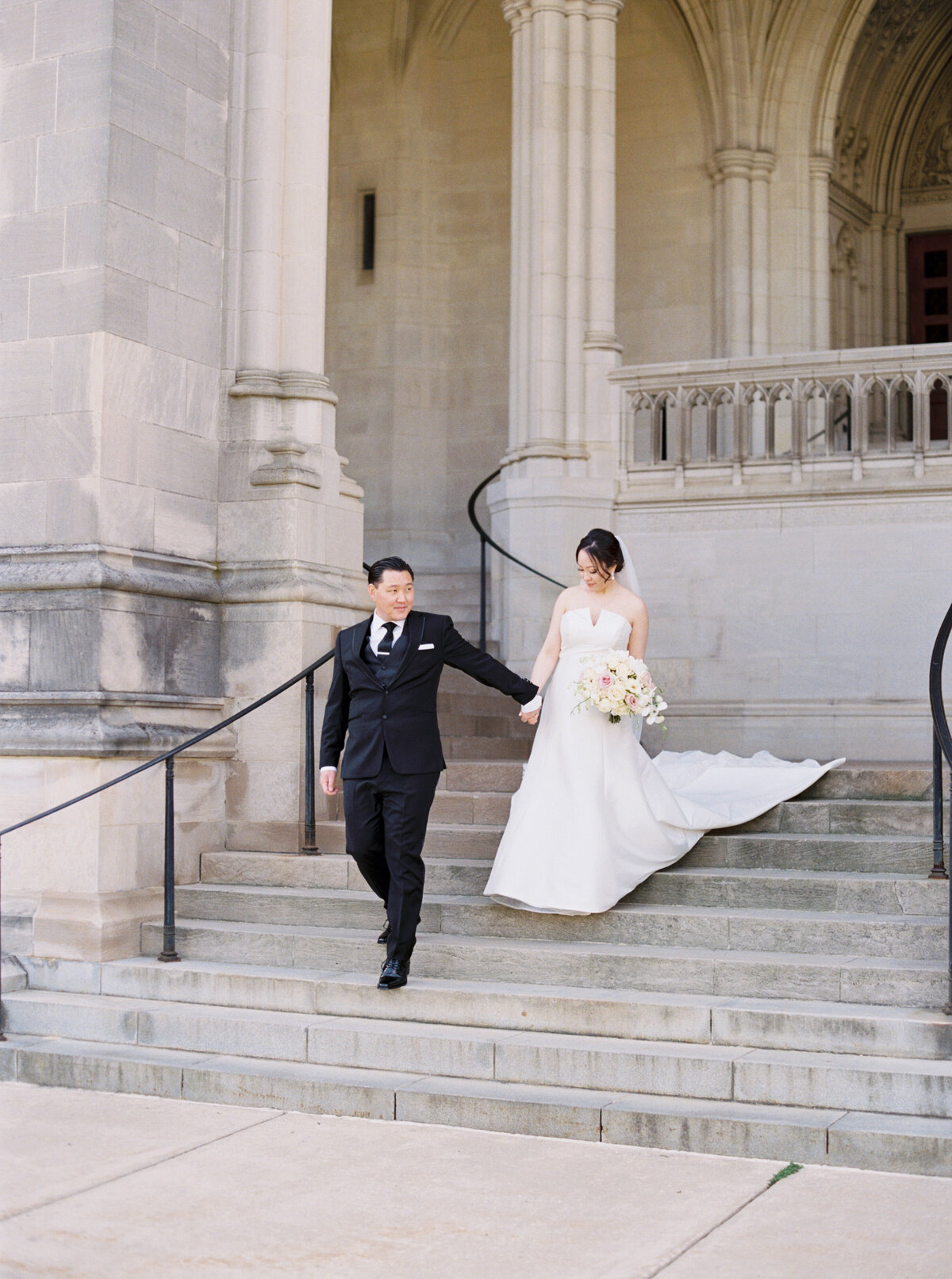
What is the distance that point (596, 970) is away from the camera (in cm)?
639

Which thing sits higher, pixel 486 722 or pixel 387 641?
pixel 387 641

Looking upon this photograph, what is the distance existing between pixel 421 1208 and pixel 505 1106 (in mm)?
877

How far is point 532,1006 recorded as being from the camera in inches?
244

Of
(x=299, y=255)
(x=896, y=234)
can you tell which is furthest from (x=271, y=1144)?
(x=896, y=234)

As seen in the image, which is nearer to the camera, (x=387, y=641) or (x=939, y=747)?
(x=939, y=747)

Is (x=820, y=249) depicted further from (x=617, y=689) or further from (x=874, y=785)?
(x=617, y=689)

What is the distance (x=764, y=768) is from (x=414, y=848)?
8.74ft

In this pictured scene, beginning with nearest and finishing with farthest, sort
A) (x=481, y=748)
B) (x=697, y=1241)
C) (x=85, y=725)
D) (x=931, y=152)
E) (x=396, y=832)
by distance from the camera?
(x=697, y=1241), (x=396, y=832), (x=85, y=725), (x=481, y=748), (x=931, y=152)

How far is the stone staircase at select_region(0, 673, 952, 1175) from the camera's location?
5441mm

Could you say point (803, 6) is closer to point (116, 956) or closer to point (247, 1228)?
point (116, 956)

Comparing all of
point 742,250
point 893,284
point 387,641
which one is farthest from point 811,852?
point 893,284

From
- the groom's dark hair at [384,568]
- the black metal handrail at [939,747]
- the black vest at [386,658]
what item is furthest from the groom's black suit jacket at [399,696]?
the black metal handrail at [939,747]

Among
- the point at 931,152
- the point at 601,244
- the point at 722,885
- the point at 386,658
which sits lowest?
the point at 722,885

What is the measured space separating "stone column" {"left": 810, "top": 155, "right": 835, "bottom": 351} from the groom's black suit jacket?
9298mm
